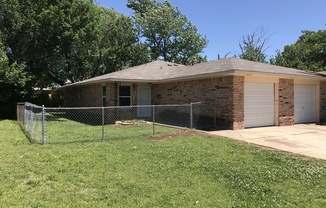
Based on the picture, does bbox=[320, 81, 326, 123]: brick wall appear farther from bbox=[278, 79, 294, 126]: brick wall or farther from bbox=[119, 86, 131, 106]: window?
bbox=[119, 86, 131, 106]: window

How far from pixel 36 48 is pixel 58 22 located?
122 inches

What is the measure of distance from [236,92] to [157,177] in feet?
25.2

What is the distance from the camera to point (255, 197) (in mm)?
4328

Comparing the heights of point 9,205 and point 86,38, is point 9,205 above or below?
below

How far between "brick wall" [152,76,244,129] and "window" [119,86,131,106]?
2.96 meters

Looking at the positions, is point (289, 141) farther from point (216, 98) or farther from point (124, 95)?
point (124, 95)

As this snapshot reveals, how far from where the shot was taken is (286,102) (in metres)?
13.8

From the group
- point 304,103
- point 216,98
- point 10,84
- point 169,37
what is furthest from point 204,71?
point 169,37

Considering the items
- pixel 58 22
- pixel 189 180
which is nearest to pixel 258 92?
pixel 189 180

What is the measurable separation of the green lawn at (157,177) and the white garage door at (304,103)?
816 cm

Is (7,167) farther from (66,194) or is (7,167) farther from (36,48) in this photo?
(36,48)

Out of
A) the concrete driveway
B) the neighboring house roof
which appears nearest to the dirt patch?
the concrete driveway

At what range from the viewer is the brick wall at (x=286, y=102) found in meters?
13.6

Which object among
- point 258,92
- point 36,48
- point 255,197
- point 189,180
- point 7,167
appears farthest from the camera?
point 36,48
